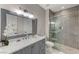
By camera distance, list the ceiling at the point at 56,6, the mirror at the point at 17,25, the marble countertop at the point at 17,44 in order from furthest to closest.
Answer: the ceiling at the point at 56,6, the mirror at the point at 17,25, the marble countertop at the point at 17,44

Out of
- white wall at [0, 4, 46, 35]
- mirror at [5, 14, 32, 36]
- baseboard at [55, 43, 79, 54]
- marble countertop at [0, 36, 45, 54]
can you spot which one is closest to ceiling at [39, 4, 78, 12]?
white wall at [0, 4, 46, 35]

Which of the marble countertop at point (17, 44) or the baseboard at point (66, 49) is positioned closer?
the marble countertop at point (17, 44)

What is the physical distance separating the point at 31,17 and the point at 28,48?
0.65 meters

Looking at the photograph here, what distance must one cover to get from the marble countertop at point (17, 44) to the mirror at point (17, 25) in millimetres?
144

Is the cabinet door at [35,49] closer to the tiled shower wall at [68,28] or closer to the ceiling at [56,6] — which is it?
the tiled shower wall at [68,28]

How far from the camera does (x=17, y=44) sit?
4.87 feet

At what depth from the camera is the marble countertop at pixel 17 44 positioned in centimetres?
133

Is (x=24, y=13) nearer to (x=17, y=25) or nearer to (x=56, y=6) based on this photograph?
(x=17, y=25)

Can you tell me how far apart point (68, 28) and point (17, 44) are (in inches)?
43.4

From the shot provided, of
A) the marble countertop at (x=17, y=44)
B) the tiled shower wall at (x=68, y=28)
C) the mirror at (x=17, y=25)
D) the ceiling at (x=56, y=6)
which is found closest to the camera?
the marble countertop at (x=17, y=44)

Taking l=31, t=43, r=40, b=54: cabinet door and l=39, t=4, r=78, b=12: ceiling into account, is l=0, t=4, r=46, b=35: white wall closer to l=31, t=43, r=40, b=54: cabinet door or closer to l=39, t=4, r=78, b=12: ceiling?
l=39, t=4, r=78, b=12: ceiling

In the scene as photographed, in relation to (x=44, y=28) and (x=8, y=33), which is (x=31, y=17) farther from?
(x=8, y=33)

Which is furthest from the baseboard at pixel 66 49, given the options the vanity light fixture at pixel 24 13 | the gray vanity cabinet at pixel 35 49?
the vanity light fixture at pixel 24 13

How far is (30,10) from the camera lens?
1.65 metres
